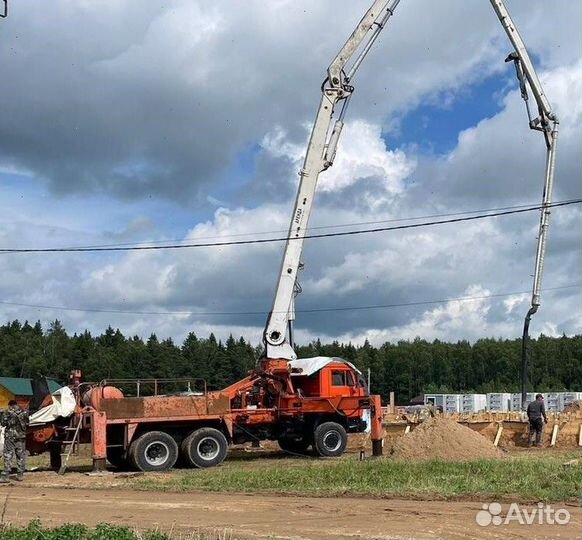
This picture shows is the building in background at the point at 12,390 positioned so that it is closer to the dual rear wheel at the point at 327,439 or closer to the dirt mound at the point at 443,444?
the dual rear wheel at the point at 327,439

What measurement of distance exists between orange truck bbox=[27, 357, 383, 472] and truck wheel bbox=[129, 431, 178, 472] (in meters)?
0.03

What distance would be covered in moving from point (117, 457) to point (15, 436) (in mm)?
3391

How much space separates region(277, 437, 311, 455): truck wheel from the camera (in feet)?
84.9

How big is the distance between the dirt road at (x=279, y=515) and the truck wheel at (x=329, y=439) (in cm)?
898

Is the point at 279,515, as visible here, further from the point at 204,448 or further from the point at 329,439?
the point at 329,439

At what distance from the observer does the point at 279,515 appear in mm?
12914

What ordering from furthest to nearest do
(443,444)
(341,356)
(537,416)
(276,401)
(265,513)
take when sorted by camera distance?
(341,356) → (537,416) → (276,401) → (443,444) → (265,513)

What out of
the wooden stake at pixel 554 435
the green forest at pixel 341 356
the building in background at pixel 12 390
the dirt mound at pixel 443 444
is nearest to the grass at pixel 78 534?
the dirt mound at pixel 443 444

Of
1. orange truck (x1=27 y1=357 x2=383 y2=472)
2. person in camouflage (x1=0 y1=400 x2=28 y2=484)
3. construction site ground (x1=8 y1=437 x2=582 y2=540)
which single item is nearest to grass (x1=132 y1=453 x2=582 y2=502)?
construction site ground (x1=8 y1=437 x2=582 y2=540)

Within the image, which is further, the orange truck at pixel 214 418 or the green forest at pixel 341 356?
the green forest at pixel 341 356

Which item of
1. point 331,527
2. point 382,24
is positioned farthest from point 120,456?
point 382,24

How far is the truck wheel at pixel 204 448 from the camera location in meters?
22.3

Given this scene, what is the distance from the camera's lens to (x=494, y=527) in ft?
36.7

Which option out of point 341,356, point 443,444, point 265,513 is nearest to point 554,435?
point 443,444
